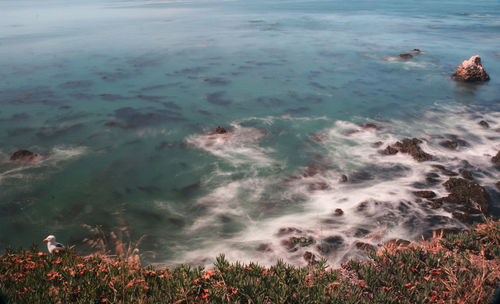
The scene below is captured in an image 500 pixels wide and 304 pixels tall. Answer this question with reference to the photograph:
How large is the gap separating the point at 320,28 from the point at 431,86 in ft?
124

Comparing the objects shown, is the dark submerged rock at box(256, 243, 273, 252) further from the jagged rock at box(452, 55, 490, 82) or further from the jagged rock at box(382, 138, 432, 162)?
the jagged rock at box(452, 55, 490, 82)

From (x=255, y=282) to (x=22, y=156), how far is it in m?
16.0

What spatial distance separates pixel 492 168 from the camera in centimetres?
1542

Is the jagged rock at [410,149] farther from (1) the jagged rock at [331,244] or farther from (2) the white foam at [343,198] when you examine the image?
(1) the jagged rock at [331,244]

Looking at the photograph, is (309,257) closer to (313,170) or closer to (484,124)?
(313,170)

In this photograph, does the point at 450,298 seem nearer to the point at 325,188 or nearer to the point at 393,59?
the point at 325,188

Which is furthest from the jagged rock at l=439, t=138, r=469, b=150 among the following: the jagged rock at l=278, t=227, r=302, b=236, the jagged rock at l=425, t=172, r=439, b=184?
the jagged rock at l=278, t=227, r=302, b=236

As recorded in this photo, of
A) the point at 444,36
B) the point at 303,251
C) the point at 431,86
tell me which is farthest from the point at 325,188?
the point at 444,36

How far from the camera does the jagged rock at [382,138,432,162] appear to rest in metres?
16.3

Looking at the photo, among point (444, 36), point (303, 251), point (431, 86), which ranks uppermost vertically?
point (444, 36)

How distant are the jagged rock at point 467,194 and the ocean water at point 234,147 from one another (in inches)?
19.7

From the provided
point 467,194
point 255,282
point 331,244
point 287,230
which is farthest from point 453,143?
point 255,282

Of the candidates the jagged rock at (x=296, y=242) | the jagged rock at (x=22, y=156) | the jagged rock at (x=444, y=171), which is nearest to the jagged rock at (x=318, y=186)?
the jagged rock at (x=296, y=242)

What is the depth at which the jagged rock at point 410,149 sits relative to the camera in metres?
16.3
